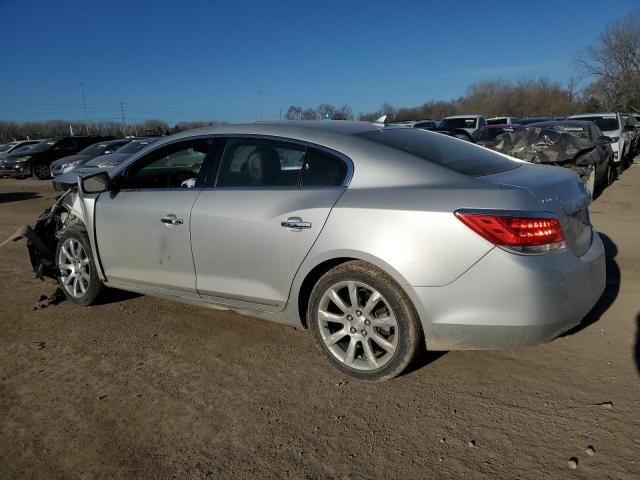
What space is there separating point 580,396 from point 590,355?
1.88 feet

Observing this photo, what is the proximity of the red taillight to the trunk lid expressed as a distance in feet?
0.46

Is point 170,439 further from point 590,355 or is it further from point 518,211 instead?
point 590,355

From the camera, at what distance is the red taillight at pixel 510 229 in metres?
2.69

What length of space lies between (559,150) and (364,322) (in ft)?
26.4

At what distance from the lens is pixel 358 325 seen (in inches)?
124

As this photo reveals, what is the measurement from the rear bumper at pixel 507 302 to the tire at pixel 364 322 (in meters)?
0.13

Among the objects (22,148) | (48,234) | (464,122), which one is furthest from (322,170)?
(22,148)

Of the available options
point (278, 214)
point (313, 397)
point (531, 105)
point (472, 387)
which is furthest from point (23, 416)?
point (531, 105)

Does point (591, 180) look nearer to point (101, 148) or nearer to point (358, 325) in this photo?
point (358, 325)

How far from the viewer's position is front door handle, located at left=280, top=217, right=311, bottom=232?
3197mm

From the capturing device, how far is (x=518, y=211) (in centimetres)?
272

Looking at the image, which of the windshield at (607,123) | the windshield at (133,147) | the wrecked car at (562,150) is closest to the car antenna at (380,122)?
the wrecked car at (562,150)

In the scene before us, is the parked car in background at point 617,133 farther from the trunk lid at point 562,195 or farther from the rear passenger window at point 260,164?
the rear passenger window at point 260,164

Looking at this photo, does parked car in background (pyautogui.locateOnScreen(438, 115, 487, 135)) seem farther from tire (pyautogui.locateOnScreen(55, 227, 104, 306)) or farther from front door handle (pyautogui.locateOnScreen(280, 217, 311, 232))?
front door handle (pyautogui.locateOnScreen(280, 217, 311, 232))
